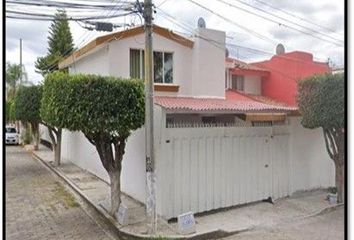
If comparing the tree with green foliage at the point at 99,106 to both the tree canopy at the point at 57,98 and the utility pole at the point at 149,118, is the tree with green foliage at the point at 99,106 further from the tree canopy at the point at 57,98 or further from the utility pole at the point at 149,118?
the utility pole at the point at 149,118

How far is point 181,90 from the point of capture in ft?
25.7

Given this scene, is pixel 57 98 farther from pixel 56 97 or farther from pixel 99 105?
pixel 99 105

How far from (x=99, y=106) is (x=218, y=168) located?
2084 mm

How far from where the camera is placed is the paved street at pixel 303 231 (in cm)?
443

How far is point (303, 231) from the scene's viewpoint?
4.74 m

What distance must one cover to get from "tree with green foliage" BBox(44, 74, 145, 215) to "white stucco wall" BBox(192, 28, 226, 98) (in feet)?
11.3

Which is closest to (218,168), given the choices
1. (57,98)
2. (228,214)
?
(228,214)

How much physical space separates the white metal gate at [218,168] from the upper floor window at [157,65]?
253 centimetres

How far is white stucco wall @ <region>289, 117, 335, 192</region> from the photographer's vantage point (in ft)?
21.4

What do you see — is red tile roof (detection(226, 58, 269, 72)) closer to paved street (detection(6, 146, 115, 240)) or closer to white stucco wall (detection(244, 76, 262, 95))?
white stucco wall (detection(244, 76, 262, 95))

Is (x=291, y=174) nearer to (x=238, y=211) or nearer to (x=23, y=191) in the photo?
(x=238, y=211)

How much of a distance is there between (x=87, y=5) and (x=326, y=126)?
12.6ft

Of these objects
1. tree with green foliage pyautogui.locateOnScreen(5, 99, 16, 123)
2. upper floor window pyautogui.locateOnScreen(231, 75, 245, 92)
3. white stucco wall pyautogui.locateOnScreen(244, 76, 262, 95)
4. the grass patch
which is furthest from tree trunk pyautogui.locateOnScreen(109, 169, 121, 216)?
white stucco wall pyautogui.locateOnScreen(244, 76, 262, 95)

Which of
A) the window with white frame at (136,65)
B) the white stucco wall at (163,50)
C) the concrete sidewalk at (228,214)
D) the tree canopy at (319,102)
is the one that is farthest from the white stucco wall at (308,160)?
the window with white frame at (136,65)
